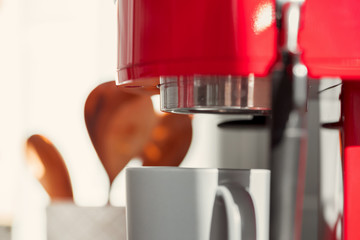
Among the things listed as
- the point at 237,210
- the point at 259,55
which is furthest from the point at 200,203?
the point at 259,55

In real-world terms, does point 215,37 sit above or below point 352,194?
above

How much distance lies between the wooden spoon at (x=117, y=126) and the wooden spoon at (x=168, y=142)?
0.01 meters

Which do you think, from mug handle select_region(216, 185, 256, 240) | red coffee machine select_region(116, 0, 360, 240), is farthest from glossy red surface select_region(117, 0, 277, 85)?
mug handle select_region(216, 185, 256, 240)

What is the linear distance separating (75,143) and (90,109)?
0.05 m

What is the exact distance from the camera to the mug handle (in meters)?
0.38

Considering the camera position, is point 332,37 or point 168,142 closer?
point 332,37

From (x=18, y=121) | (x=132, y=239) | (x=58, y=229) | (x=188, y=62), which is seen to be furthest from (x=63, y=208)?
(x=188, y=62)

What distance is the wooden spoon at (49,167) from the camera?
0.64 meters

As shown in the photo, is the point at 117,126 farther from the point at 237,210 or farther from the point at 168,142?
the point at 237,210

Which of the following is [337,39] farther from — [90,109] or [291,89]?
[90,109]

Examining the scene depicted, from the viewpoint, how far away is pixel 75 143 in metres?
0.64

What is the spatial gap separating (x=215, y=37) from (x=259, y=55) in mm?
36

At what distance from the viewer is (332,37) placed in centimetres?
35

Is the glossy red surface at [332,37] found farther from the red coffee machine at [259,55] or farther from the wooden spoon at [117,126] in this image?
the wooden spoon at [117,126]
